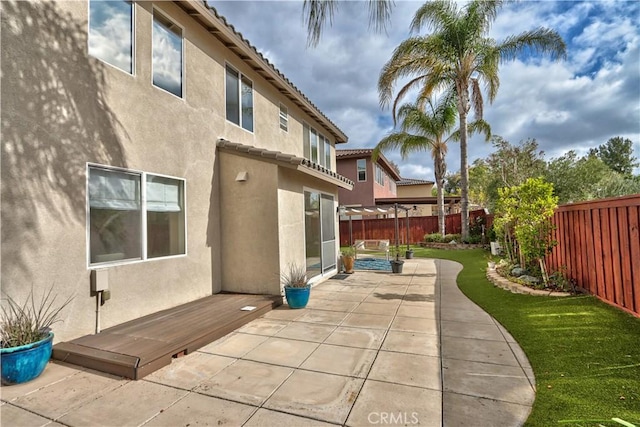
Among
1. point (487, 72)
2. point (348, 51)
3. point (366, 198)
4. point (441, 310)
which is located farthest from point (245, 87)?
point (366, 198)

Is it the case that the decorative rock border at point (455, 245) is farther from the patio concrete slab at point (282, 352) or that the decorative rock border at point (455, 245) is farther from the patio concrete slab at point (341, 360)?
the patio concrete slab at point (282, 352)

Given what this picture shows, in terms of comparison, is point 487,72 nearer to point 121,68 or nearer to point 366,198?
point 366,198

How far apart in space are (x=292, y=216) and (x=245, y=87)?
164 inches

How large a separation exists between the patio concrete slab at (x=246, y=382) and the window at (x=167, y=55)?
214 inches

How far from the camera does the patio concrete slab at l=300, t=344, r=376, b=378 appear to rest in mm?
3705

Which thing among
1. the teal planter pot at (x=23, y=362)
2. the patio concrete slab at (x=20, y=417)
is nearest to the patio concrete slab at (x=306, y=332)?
the patio concrete slab at (x=20, y=417)

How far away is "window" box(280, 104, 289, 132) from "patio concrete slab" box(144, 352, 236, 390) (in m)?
8.16

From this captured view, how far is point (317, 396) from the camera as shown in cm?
314

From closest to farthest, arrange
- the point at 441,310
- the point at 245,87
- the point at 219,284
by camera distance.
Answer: the point at 441,310
the point at 219,284
the point at 245,87

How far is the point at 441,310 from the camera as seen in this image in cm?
634

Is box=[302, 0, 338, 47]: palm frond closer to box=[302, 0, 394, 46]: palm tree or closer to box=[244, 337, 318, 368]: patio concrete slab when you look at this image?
box=[302, 0, 394, 46]: palm tree

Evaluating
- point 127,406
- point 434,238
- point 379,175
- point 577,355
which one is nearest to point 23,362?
point 127,406

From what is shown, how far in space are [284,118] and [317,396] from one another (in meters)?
9.33

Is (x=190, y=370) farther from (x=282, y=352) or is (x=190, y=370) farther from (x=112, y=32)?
(x=112, y=32)
